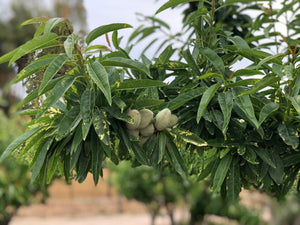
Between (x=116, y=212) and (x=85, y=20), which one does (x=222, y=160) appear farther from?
(x=116, y=212)

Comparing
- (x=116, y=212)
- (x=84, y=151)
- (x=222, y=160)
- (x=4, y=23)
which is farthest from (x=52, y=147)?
(x=116, y=212)

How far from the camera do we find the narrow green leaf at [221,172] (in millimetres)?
730

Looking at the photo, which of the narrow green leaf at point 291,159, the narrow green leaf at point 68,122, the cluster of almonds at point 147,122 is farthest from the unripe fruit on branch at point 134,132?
the narrow green leaf at point 291,159

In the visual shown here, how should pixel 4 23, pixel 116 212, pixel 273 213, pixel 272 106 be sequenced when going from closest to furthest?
pixel 272 106, pixel 4 23, pixel 273 213, pixel 116 212

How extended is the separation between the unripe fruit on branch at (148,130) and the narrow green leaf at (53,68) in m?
0.21

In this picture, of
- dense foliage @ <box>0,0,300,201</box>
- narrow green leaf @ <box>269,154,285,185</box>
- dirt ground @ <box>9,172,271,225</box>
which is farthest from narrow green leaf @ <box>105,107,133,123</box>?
dirt ground @ <box>9,172,271,225</box>

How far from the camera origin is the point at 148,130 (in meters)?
0.69

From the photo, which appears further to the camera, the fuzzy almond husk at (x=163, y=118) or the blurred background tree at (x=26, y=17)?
the blurred background tree at (x=26, y=17)

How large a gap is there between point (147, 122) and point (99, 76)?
0.15 metres

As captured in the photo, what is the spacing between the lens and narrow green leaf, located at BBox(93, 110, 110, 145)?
1.97 ft

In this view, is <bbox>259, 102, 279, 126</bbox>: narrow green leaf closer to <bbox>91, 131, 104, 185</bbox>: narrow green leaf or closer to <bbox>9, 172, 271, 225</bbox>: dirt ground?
<bbox>91, 131, 104, 185</bbox>: narrow green leaf

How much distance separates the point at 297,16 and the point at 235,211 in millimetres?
2966

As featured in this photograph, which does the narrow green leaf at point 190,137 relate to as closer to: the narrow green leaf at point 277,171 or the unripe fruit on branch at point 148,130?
the unripe fruit on branch at point 148,130

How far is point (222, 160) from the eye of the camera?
2.51 ft
